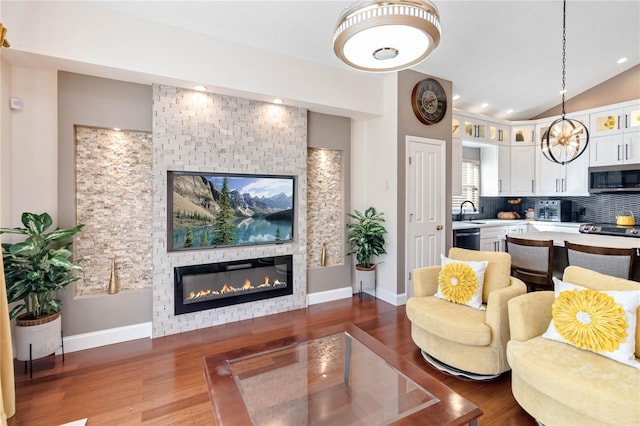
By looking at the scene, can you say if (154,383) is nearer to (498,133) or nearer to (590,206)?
(498,133)

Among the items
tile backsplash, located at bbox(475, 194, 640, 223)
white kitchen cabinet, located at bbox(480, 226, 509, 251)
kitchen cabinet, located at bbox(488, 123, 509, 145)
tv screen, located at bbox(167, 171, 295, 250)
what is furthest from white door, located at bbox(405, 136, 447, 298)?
tile backsplash, located at bbox(475, 194, 640, 223)

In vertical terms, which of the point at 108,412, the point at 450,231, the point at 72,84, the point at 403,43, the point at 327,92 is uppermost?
the point at 327,92

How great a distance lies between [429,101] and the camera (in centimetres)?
419

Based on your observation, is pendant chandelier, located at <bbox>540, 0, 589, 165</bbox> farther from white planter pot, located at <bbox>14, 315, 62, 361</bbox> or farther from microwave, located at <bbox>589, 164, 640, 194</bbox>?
white planter pot, located at <bbox>14, 315, 62, 361</bbox>

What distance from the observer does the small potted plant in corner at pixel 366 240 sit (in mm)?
4035

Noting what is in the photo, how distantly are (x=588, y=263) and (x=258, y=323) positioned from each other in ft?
10.6

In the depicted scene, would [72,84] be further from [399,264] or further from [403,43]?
[399,264]

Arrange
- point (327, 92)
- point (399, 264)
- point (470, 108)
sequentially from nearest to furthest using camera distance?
point (327, 92) < point (399, 264) < point (470, 108)

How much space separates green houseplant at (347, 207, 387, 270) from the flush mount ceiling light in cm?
253

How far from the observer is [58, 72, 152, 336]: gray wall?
9.05ft

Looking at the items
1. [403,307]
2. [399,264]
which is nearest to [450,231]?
[399,264]

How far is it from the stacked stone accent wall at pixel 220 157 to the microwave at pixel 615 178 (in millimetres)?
4910

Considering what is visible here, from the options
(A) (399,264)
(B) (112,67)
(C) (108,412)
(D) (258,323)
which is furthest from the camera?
(A) (399,264)

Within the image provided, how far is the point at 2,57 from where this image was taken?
239cm
